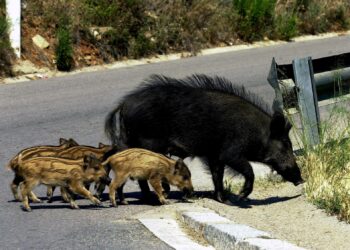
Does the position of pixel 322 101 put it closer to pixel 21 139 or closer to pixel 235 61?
pixel 21 139

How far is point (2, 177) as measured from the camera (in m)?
9.69

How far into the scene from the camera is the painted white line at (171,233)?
7545 mm

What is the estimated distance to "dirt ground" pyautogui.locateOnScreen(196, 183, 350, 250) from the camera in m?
7.62

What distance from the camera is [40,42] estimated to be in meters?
16.7

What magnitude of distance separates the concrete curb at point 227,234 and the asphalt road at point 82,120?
18.5 inches

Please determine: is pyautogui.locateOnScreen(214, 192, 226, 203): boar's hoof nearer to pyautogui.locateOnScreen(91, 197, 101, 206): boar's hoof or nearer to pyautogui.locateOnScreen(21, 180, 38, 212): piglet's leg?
pyautogui.locateOnScreen(91, 197, 101, 206): boar's hoof

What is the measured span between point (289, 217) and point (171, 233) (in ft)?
4.10

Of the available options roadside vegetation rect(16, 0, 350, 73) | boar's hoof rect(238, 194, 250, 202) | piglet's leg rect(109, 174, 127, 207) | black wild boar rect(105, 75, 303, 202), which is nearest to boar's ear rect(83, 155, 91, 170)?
piglet's leg rect(109, 174, 127, 207)

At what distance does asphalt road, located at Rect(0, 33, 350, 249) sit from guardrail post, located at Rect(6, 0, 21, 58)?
3.58 feet

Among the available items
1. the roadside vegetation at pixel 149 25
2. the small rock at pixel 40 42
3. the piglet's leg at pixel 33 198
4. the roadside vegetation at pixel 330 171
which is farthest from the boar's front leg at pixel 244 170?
the small rock at pixel 40 42

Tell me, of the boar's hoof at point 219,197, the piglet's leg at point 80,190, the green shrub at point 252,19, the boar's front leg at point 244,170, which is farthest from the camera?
the green shrub at point 252,19

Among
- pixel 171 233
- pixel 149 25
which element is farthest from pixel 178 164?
pixel 149 25

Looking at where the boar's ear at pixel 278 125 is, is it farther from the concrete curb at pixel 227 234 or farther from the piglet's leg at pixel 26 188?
the piglet's leg at pixel 26 188

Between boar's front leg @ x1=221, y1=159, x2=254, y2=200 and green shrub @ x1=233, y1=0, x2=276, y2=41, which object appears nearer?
boar's front leg @ x1=221, y1=159, x2=254, y2=200
